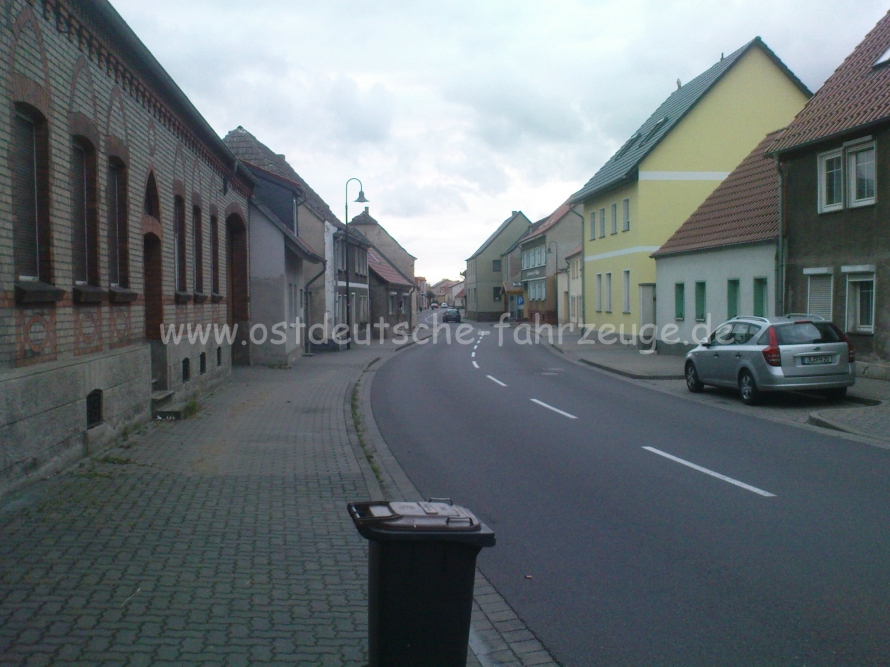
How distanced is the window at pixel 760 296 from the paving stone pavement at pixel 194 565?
16.3 m

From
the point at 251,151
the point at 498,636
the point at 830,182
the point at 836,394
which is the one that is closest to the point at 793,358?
the point at 836,394

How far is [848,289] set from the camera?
1891cm

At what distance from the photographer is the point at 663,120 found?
36.1 m

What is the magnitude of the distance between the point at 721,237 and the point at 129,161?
18.6 m

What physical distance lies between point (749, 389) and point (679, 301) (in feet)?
44.3

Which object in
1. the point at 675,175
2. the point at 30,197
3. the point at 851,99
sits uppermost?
the point at 675,175

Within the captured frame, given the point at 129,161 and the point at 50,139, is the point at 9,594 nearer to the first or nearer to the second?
the point at 50,139

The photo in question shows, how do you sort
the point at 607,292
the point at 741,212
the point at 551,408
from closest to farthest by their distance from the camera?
the point at 551,408, the point at 741,212, the point at 607,292

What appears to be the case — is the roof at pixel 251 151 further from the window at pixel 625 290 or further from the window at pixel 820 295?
the window at pixel 820 295

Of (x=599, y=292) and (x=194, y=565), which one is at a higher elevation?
(x=599, y=292)

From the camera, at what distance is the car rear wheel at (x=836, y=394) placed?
52.3 ft

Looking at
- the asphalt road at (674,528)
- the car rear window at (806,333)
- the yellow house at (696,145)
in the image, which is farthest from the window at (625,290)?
the asphalt road at (674,528)

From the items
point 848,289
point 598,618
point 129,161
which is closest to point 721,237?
point 848,289

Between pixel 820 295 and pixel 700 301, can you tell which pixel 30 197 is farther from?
pixel 700 301
